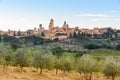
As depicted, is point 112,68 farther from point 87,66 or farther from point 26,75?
point 26,75

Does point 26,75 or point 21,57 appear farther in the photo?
point 21,57

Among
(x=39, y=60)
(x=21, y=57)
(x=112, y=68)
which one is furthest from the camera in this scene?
(x=39, y=60)

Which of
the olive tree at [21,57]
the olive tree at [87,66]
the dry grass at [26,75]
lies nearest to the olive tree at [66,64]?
the dry grass at [26,75]

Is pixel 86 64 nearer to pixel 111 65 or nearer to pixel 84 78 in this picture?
pixel 84 78

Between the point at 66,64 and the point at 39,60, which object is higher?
the point at 39,60

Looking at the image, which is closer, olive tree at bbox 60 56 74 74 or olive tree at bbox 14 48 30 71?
olive tree at bbox 14 48 30 71

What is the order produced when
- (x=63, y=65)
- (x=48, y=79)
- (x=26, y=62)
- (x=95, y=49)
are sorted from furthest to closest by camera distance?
(x=95, y=49) < (x=63, y=65) < (x=26, y=62) < (x=48, y=79)

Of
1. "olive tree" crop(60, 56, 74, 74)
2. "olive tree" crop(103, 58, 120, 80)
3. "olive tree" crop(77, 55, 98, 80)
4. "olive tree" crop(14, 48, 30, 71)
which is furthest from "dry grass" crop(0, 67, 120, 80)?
"olive tree" crop(103, 58, 120, 80)

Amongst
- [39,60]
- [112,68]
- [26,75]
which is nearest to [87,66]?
[112,68]

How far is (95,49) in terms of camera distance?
168125 millimetres

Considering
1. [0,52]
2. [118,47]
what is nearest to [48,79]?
[0,52]

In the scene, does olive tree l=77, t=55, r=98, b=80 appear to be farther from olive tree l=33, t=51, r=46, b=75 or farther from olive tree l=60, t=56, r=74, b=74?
olive tree l=33, t=51, r=46, b=75

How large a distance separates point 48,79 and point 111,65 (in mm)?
13299

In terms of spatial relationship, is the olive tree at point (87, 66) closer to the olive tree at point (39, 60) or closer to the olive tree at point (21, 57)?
the olive tree at point (39, 60)
